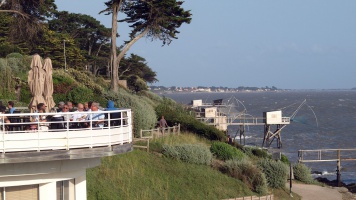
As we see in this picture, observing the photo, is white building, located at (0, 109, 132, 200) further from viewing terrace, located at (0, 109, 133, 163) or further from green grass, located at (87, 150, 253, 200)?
green grass, located at (87, 150, 253, 200)

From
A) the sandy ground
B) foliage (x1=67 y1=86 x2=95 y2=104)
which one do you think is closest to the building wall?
the sandy ground

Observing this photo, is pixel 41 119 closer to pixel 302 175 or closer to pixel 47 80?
pixel 47 80

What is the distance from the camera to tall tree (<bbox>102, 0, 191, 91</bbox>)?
3950 cm

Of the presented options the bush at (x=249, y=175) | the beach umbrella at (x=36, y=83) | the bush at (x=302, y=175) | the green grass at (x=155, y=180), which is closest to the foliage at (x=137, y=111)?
the green grass at (x=155, y=180)

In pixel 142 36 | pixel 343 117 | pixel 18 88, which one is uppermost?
pixel 142 36

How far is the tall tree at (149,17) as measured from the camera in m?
39.5

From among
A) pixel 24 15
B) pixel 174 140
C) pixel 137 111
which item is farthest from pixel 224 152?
pixel 24 15

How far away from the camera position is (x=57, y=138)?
12125 mm

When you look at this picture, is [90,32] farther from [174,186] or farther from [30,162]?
[30,162]

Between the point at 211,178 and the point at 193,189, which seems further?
the point at 211,178

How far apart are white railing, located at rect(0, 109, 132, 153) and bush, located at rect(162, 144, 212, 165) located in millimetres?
12911

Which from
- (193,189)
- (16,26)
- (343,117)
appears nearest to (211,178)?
(193,189)

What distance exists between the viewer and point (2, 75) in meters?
31.6

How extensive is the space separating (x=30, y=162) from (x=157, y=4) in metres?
28.5
